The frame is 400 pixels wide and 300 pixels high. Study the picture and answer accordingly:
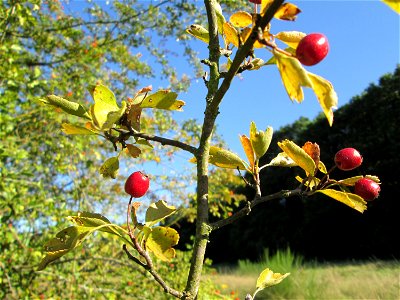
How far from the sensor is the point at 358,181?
636 mm

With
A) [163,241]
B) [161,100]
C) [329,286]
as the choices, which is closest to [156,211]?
[163,241]

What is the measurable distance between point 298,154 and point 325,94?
208 mm

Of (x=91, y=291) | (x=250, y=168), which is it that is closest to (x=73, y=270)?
(x=91, y=291)

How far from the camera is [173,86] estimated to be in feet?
15.7

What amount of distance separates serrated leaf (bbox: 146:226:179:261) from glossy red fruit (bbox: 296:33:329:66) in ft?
0.97

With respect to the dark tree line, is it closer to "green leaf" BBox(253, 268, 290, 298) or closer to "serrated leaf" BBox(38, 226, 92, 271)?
"green leaf" BBox(253, 268, 290, 298)

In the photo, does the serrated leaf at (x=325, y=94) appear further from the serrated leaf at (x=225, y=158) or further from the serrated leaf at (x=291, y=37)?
the serrated leaf at (x=225, y=158)

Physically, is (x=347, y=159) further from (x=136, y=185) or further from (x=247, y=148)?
(x=136, y=185)

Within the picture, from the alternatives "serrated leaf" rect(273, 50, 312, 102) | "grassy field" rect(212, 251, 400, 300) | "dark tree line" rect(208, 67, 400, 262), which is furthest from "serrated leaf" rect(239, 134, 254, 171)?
"dark tree line" rect(208, 67, 400, 262)

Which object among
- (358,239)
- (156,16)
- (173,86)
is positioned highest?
(156,16)

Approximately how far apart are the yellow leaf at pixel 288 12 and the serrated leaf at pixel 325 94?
0.28ft

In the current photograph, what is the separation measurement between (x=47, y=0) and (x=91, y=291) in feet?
9.91

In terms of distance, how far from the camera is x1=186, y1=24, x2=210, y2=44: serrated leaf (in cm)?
63

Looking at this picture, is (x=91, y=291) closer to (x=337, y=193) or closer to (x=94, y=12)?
(x=337, y=193)
